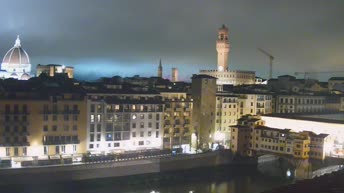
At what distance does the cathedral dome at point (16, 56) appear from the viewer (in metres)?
45.4

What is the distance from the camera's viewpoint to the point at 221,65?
2004 inches

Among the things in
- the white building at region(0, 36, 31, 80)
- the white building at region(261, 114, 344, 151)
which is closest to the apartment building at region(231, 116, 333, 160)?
the white building at region(261, 114, 344, 151)

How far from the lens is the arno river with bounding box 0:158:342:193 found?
22047 millimetres

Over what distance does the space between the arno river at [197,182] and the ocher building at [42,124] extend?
2723mm

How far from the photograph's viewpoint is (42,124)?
81.3 ft

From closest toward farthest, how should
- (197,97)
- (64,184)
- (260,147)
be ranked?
(64,184), (260,147), (197,97)

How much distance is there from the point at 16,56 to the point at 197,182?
89.2ft

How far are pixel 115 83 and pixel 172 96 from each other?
3684 millimetres

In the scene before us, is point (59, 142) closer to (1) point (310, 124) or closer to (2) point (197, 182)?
(2) point (197, 182)

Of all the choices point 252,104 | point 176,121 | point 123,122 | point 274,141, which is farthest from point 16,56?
point 274,141

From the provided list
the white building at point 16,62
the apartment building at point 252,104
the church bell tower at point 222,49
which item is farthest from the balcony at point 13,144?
the church bell tower at point 222,49

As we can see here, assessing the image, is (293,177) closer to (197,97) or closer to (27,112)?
(197,97)

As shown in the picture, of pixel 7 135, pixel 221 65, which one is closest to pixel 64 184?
pixel 7 135

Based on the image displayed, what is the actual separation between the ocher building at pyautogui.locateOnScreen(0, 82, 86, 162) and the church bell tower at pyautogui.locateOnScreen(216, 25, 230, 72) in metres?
26.1
